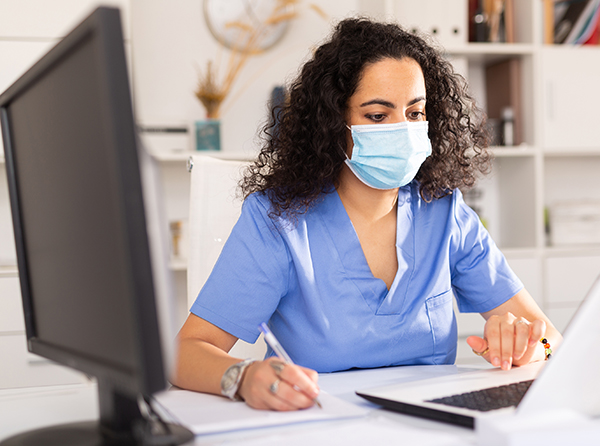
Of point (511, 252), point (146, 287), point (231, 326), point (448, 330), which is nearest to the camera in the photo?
point (146, 287)

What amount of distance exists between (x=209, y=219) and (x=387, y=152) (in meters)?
0.42

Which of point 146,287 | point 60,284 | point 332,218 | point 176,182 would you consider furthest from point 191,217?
point 176,182

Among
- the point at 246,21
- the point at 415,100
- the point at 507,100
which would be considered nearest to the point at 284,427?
the point at 415,100

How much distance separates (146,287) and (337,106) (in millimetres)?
867

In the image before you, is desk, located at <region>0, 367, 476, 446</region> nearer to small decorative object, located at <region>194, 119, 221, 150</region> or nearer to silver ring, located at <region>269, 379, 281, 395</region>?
silver ring, located at <region>269, 379, 281, 395</region>

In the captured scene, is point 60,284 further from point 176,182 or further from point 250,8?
point 250,8

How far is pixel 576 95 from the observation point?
265 cm

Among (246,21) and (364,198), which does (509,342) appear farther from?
(246,21)

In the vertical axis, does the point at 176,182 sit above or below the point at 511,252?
above

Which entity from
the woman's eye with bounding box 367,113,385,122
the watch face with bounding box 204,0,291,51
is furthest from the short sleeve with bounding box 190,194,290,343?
the watch face with bounding box 204,0,291,51

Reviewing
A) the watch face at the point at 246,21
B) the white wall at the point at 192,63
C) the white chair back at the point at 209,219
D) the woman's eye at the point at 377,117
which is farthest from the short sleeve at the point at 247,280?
the watch face at the point at 246,21

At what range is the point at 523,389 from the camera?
0.73 m

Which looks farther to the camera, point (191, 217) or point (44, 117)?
point (191, 217)

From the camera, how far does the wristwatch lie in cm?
76
